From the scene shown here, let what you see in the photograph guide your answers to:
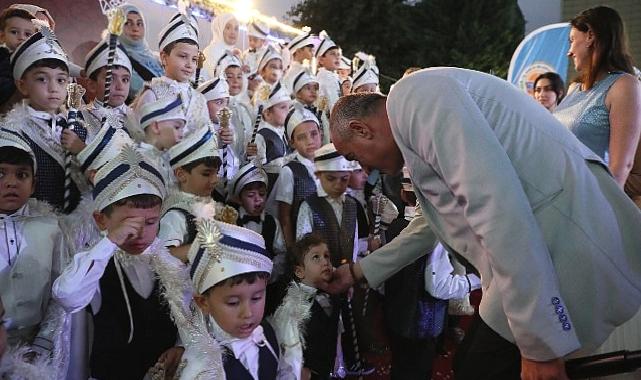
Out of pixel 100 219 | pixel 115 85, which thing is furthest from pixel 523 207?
pixel 115 85

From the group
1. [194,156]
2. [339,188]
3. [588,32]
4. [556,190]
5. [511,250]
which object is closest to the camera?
[511,250]

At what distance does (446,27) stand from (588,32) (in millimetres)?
16638

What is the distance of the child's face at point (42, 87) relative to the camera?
311 cm

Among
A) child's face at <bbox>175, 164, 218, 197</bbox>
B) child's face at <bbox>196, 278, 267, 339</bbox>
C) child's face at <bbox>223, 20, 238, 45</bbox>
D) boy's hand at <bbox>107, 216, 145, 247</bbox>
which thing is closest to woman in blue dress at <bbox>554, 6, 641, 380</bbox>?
child's face at <bbox>196, 278, 267, 339</bbox>

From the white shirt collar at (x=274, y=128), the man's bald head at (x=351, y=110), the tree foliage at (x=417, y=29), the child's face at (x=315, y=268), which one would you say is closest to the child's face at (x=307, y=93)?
the white shirt collar at (x=274, y=128)

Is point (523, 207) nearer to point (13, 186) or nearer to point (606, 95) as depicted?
point (606, 95)

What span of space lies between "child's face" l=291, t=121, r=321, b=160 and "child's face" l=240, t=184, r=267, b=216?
1.87 ft

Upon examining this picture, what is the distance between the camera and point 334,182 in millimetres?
3883

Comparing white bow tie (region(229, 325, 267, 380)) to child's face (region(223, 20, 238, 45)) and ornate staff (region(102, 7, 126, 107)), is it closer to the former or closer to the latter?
ornate staff (region(102, 7, 126, 107))

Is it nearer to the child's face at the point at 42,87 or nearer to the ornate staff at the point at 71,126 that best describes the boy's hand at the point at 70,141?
the ornate staff at the point at 71,126

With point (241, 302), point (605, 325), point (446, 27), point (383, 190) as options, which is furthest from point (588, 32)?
point (446, 27)

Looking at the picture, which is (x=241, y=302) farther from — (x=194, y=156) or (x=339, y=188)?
(x=339, y=188)

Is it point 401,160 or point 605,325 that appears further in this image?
point 401,160

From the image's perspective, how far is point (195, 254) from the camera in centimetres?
228
